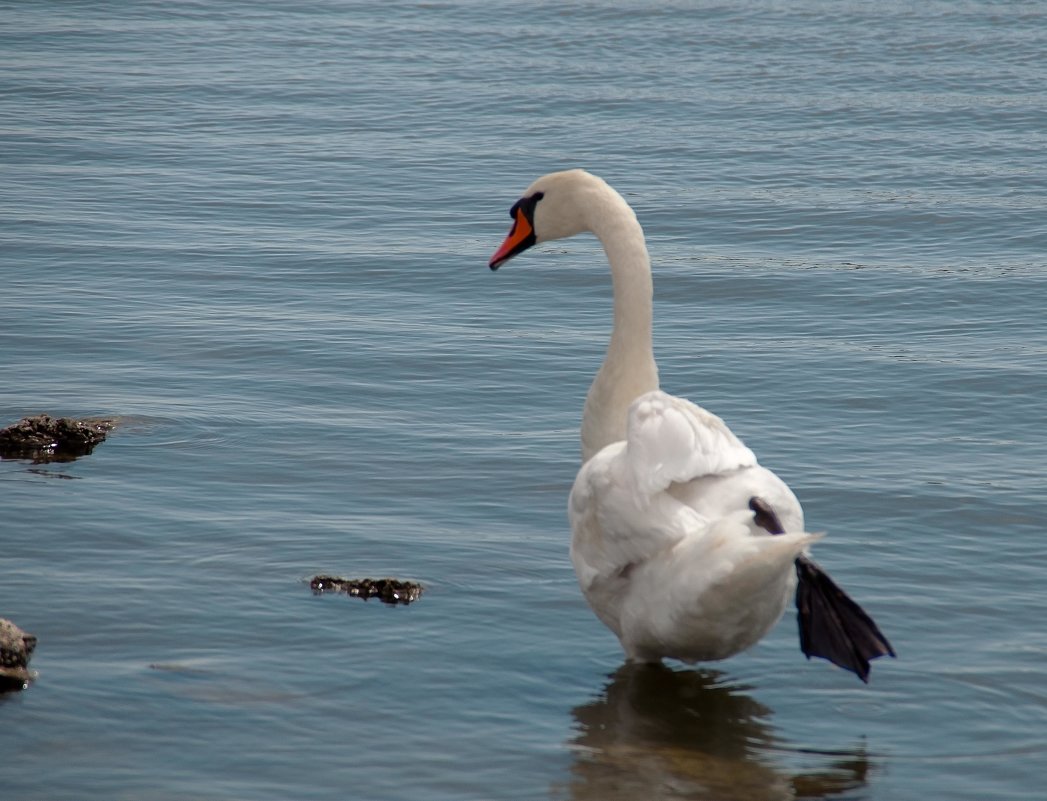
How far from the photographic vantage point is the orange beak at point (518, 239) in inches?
278

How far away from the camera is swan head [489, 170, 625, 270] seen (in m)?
6.78

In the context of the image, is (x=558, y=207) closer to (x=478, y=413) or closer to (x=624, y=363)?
(x=624, y=363)


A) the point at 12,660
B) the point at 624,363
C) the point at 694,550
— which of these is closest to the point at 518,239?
the point at 624,363

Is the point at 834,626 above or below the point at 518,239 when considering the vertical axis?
below

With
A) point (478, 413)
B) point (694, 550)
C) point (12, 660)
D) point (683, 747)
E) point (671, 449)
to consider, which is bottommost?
point (683, 747)

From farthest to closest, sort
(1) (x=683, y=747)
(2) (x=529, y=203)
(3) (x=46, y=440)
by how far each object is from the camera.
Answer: (3) (x=46, y=440) → (2) (x=529, y=203) → (1) (x=683, y=747)

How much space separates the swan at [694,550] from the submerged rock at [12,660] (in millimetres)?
1909

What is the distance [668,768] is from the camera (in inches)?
221

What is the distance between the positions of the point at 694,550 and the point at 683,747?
30.3 inches

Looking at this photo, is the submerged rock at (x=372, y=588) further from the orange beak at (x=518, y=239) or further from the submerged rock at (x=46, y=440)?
the submerged rock at (x=46, y=440)

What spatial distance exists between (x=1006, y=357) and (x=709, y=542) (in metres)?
5.49

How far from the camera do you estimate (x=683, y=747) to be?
19.1 ft

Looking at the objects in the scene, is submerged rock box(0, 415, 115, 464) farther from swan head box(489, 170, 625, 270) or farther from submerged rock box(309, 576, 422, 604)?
swan head box(489, 170, 625, 270)

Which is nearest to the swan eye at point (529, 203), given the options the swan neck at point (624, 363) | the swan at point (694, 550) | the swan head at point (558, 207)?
the swan head at point (558, 207)
